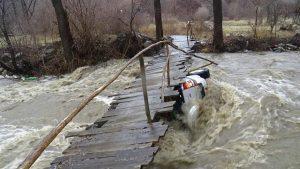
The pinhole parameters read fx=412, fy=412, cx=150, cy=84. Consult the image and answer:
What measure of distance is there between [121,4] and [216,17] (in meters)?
5.12

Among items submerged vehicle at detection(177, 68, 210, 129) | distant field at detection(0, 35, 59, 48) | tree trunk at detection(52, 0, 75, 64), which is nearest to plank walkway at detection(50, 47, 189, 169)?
submerged vehicle at detection(177, 68, 210, 129)

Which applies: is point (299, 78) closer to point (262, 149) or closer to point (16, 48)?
point (262, 149)

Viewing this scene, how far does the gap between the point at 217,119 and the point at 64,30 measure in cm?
1079

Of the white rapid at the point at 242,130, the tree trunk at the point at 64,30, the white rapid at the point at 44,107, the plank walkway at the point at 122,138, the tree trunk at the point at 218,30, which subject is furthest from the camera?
the tree trunk at the point at 218,30

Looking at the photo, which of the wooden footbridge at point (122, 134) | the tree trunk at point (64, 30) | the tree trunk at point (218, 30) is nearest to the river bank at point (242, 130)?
the wooden footbridge at point (122, 134)

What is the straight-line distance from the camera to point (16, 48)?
795 inches

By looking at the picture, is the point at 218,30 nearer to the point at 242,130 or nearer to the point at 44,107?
the point at 44,107

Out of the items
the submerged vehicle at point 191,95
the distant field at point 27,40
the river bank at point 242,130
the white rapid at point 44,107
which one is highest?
the distant field at point 27,40

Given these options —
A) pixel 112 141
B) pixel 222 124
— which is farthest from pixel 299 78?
pixel 112 141

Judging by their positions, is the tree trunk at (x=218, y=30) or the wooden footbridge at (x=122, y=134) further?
the tree trunk at (x=218, y=30)

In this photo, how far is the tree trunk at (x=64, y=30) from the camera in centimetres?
1708

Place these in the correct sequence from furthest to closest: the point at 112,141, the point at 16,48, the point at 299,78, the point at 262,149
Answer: the point at 16,48
the point at 299,78
the point at 262,149
the point at 112,141

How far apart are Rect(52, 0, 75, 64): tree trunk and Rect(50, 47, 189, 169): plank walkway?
29.4 feet

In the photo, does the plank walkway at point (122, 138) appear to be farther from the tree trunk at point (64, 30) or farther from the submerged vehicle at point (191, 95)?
the tree trunk at point (64, 30)
